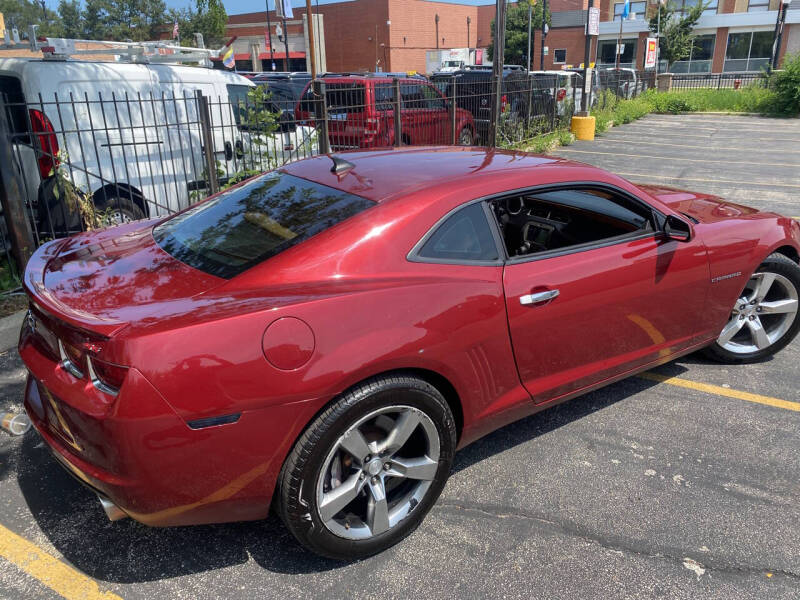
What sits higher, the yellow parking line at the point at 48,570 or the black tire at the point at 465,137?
the black tire at the point at 465,137

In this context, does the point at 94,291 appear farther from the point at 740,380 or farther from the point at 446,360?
the point at 740,380

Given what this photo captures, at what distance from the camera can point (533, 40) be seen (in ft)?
214

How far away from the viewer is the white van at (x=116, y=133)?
5.99m

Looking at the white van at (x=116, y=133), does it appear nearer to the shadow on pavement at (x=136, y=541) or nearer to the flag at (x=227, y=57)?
the shadow on pavement at (x=136, y=541)

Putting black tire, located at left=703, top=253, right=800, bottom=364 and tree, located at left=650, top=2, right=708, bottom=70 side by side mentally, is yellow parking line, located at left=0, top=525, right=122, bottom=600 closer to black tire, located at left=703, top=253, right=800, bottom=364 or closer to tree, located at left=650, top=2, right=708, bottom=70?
black tire, located at left=703, top=253, right=800, bottom=364

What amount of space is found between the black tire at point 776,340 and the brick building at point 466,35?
1750 inches

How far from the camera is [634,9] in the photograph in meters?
52.0

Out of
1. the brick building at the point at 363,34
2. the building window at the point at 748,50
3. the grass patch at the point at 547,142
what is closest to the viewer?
the grass patch at the point at 547,142

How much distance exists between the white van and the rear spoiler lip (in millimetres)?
2806

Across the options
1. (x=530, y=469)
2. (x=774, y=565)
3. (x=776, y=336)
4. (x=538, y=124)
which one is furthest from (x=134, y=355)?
(x=538, y=124)

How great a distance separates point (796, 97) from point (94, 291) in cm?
2578

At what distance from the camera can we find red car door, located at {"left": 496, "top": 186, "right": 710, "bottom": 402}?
2953 mm

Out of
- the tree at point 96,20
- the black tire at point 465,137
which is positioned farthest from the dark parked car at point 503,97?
the tree at point 96,20

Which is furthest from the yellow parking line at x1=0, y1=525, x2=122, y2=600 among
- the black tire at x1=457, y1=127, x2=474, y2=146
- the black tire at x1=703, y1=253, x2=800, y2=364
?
the black tire at x1=457, y1=127, x2=474, y2=146
